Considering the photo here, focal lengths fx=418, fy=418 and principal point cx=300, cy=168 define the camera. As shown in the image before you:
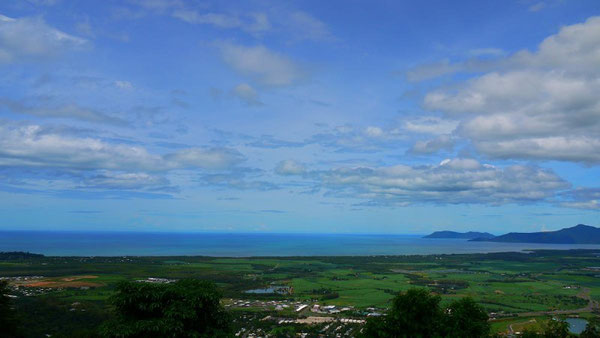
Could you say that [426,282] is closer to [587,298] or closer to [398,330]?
[587,298]

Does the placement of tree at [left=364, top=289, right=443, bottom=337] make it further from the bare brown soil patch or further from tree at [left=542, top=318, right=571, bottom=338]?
the bare brown soil patch

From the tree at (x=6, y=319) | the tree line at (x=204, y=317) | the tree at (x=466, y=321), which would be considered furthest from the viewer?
the tree at (x=6, y=319)

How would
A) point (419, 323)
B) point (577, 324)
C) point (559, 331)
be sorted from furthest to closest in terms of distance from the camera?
point (577, 324), point (559, 331), point (419, 323)

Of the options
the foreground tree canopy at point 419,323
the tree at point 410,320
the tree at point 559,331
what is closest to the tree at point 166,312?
the tree at point 410,320

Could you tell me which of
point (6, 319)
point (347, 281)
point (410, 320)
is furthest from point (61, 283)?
point (410, 320)

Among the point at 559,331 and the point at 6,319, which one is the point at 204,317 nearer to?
the point at 6,319

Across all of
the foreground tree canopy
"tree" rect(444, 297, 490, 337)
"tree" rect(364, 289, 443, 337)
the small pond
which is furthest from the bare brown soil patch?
the small pond

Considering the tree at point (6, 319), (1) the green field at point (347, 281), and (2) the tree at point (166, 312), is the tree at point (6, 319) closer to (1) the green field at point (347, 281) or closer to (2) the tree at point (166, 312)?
(2) the tree at point (166, 312)
